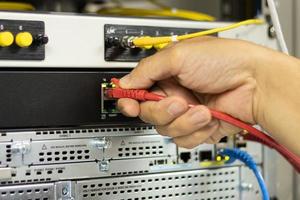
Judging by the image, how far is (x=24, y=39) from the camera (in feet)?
1.99

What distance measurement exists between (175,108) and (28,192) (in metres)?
0.28

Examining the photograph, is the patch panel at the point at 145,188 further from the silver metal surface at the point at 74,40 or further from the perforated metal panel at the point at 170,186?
the silver metal surface at the point at 74,40

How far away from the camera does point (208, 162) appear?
79 centimetres

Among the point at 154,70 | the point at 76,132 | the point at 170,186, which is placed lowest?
the point at 170,186

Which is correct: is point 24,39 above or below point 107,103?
above

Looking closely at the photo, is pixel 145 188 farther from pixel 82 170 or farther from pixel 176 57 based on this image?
pixel 176 57

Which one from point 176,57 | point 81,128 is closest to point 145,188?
point 81,128

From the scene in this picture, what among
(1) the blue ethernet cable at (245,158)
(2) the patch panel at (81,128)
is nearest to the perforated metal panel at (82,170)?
(2) the patch panel at (81,128)

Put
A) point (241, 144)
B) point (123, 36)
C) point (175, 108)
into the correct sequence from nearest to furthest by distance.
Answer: point (175, 108) < point (123, 36) < point (241, 144)

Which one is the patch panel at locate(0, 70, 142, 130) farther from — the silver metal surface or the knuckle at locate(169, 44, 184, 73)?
the knuckle at locate(169, 44, 184, 73)

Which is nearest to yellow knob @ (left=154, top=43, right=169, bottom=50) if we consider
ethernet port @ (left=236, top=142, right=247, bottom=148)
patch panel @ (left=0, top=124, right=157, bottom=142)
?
patch panel @ (left=0, top=124, right=157, bottom=142)

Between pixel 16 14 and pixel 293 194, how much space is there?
69cm

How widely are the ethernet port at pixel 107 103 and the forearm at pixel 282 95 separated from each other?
24 cm

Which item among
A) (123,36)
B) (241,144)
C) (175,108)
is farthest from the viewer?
(241,144)
